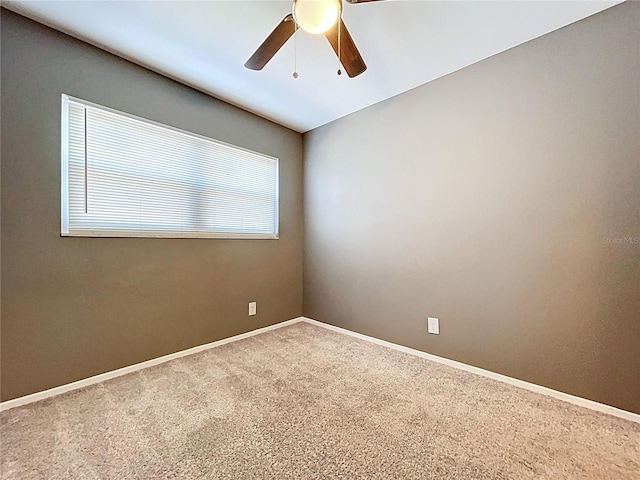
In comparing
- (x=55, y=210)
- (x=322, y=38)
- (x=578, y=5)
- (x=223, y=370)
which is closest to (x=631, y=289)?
(x=578, y=5)

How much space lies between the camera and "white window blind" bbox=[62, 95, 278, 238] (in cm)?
193

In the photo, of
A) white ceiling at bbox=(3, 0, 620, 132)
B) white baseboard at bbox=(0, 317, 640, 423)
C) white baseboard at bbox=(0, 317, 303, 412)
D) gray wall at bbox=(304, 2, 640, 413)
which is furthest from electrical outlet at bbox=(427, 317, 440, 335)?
white ceiling at bbox=(3, 0, 620, 132)

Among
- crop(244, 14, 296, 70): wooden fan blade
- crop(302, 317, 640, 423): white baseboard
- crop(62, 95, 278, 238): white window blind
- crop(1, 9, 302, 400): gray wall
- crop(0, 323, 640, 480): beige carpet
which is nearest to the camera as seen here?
crop(0, 323, 640, 480): beige carpet

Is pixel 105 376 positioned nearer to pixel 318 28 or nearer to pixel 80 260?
pixel 80 260

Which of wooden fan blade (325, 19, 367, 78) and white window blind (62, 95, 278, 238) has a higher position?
wooden fan blade (325, 19, 367, 78)

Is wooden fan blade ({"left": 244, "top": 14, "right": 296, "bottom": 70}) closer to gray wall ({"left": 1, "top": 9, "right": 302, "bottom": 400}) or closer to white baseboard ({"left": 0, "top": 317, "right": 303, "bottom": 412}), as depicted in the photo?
gray wall ({"left": 1, "top": 9, "right": 302, "bottom": 400})

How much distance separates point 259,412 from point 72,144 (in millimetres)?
2218

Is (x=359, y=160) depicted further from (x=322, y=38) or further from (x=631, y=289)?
(x=631, y=289)

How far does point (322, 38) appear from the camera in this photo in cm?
188

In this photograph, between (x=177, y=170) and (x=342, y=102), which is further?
(x=342, y=102)

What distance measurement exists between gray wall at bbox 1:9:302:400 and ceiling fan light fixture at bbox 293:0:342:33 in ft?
5.29

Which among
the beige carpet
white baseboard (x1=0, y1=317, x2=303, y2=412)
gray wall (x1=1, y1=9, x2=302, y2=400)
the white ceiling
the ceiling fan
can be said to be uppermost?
the white ceiling

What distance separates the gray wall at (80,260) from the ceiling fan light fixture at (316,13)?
161cm

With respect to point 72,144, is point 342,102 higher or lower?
higher
